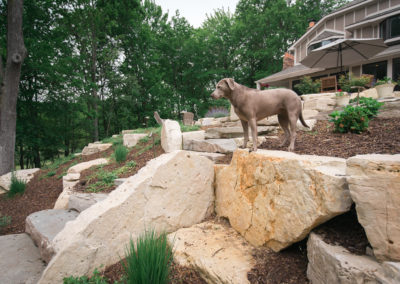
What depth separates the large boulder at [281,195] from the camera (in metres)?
1.58

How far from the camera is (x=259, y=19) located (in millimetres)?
21859

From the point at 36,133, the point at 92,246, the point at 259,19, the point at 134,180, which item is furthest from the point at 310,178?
the point at 259,19

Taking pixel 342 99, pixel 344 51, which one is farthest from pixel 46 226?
pixel 344 51

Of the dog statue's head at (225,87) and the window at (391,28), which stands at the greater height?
the window at (391,28)

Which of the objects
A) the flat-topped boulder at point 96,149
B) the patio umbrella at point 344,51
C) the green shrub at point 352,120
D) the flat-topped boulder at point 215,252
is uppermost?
the patio umbrella at point 344,51

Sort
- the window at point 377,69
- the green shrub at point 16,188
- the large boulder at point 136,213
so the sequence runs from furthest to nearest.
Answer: the window at point 377,69 → the green shrub at point 16,188 → the large boulder at point 136,213

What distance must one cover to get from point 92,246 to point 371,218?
241 centimetres

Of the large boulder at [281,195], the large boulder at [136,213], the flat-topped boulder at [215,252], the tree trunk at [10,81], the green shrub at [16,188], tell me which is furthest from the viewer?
the tree trunk at [10,81]

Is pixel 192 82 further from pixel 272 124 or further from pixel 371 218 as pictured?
pixel 371 218

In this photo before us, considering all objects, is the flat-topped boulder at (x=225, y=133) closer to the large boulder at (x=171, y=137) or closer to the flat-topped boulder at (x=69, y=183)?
the large boulder at (x=171, y=137)

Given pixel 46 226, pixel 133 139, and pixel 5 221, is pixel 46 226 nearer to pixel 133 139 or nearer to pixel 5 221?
pixel 5 221

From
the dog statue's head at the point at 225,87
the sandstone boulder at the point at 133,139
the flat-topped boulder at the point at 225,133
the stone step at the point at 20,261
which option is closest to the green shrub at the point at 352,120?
the flat-topped boulder at the point at 225,133

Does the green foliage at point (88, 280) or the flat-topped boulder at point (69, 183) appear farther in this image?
the flat-topped boulder at point (69, 183)

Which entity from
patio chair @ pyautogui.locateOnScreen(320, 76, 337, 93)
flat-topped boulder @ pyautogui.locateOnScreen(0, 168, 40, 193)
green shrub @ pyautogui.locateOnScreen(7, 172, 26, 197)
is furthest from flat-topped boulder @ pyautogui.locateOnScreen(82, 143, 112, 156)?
patio chair @ pyautogui.locateOnScreen(320, 76, 337, 93)
